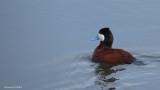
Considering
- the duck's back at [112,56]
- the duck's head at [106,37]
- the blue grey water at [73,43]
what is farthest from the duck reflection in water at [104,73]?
the duck's head at [106,37]

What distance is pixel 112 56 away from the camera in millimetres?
9188

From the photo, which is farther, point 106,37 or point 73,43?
point 73,43

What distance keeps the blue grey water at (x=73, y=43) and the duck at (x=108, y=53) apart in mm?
179

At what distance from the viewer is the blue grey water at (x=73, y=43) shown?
323 inches

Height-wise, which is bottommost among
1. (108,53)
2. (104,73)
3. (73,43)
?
(104,73)

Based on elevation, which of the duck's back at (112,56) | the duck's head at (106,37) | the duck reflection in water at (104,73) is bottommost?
the duck reflection in water at (104,73)

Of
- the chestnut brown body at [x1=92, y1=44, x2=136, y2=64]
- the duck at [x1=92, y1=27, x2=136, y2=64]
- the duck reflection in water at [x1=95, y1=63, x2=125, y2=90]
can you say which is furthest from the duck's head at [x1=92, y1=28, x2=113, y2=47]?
the duck reflection in water at [x1=95, y1=63, x2=125, y2=90]

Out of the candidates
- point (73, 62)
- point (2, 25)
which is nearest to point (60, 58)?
point (73, 62)

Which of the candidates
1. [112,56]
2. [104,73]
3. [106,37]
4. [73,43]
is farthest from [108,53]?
[73,43]

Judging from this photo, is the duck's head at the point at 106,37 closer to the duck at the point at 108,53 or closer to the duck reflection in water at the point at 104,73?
the duck at the point at 108,53

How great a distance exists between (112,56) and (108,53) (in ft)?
0.51

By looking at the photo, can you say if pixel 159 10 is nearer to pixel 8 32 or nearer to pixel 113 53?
pixel 113 53

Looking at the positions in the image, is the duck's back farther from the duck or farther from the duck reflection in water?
the duck reflection in water

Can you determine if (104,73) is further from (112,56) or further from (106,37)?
(106,37)
